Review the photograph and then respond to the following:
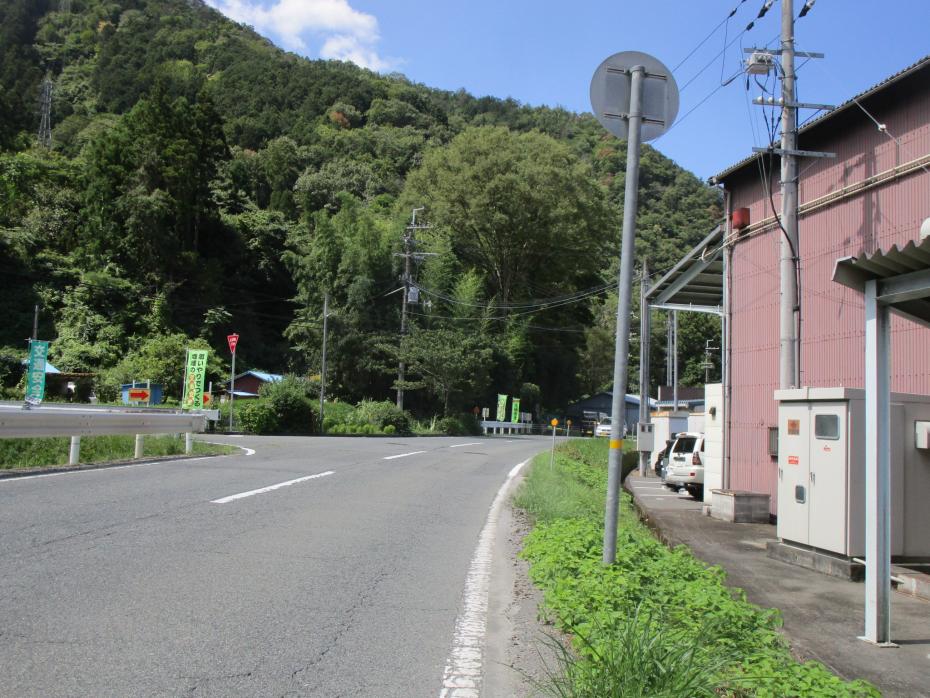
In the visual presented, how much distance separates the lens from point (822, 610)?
6.74 meters

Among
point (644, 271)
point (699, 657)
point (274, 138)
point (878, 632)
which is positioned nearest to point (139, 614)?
point (699, 657)

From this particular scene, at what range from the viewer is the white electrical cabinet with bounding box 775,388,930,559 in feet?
27.0

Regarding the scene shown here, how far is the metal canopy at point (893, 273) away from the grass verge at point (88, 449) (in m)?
13.5

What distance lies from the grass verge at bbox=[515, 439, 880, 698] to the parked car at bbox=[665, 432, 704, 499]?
11422 millimetres

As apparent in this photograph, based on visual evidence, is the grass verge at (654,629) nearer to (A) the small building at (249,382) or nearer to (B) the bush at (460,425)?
(B) the bush at (460,425)

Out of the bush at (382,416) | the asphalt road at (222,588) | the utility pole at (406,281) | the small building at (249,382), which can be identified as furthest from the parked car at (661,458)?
the small building at (249,382)

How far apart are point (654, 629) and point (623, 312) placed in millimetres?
2321

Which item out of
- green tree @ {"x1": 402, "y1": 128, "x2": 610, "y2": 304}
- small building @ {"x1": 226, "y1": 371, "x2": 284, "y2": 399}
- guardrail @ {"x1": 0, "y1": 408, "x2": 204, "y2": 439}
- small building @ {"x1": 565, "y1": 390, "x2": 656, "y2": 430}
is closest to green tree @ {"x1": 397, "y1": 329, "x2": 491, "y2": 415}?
green tree @ {"x1": 402, "y1": 128, "x2": 610, "y2": 304}

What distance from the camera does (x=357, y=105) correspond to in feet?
314

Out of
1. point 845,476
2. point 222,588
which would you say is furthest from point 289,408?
point 222,588

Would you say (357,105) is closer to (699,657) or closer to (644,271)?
(644,271)

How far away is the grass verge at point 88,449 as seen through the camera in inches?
604

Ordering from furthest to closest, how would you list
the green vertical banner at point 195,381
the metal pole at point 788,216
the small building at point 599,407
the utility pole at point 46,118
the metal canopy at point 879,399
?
the utility pole at point 46,118
the small building at point 599,407
the green vertical banner at point 195,381
the metal pole at point 788,216
the metal canopy at point 879,399

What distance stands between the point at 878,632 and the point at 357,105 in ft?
319
